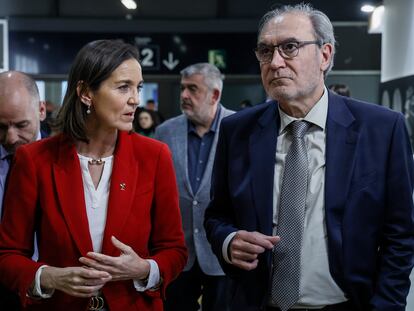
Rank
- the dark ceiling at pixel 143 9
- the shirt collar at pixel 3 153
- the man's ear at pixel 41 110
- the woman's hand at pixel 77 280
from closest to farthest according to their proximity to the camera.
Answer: the woman's hand at pixel 77 280, the shirt collar at pixel 3 153, the man's ear at pixel 41 110, the dark ceiling at pixel 143 9

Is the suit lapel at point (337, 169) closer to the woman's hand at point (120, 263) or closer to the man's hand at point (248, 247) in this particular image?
the man's hand at point (248, 247)

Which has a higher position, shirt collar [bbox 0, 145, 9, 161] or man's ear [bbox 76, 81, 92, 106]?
man's ear [bbox 76, 81, 92, 106]

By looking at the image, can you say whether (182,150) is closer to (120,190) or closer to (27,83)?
(27,83)

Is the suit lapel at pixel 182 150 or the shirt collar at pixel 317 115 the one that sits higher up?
the shirt collar at pixel 317 115

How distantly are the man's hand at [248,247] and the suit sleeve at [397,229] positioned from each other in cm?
37

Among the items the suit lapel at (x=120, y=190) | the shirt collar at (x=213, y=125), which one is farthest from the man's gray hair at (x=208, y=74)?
the suit lapel at (x=120, y=190)

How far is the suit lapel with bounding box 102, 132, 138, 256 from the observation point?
1.95 metres

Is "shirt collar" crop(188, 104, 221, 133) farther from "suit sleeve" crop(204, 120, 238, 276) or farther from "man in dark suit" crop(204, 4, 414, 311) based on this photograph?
"man in dark suit" crop(204, 4, 414, 311)

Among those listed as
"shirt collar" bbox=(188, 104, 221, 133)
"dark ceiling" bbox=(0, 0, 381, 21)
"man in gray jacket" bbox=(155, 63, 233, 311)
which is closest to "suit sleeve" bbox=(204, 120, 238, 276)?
"man in gray jacket" bbox=(155, 63, 233, 311)

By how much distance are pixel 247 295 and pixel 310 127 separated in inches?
23.2

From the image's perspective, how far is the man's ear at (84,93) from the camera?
201cm

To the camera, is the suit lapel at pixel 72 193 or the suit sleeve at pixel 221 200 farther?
the suit sleeve at pixel 221 200

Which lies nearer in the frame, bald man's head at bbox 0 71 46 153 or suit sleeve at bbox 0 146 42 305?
suit sleeve at bbox 0 146 42 305

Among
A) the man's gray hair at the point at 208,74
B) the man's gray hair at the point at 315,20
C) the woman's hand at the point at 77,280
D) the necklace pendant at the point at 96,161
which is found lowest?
the woman's hand at the point at 77,280
